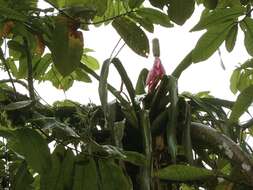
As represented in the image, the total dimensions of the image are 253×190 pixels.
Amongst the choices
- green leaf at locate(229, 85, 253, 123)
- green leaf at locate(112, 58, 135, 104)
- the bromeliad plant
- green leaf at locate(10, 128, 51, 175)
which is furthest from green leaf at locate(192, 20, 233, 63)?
green leaf at locate(10, 128, 51, 175)

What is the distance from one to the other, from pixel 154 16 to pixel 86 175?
46 cm

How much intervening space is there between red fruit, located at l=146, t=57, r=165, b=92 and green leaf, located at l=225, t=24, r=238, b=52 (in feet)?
0.99

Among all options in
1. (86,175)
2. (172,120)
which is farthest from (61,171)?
(172,120)

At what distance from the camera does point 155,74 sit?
4.41 ft

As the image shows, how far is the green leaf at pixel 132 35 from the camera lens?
106 cm

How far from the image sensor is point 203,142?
114cm

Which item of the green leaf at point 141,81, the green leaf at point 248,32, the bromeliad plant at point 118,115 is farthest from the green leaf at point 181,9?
the green leaf at point 141,81

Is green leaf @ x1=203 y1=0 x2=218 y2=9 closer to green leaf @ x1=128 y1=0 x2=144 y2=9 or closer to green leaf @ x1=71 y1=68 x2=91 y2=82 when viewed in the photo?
green leaf @ x1=128 y1=0 x2=144 y2=9

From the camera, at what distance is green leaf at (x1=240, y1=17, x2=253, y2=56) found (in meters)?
0.88

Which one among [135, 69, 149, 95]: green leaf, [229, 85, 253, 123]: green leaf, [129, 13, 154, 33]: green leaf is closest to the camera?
[229, 85, 253, 123]: green leaf

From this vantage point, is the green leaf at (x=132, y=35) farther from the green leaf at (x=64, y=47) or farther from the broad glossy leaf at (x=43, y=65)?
the broad glossy leaf at (x=43, y=65)

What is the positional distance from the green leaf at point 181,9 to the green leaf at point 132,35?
0.19m

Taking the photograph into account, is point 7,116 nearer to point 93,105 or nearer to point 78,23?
point 78,23

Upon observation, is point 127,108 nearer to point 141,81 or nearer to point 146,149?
point 146,149
